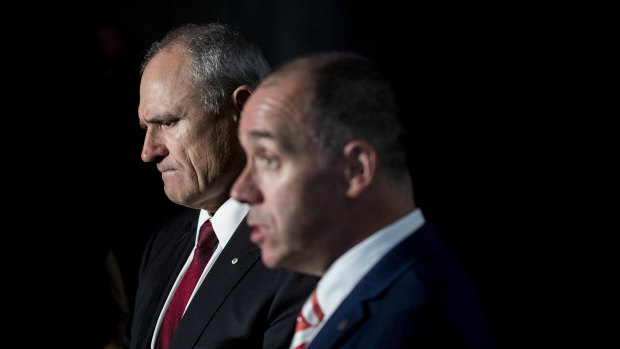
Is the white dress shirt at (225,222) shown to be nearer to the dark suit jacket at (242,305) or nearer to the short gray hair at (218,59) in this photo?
the dark suit jacket at (242,305)

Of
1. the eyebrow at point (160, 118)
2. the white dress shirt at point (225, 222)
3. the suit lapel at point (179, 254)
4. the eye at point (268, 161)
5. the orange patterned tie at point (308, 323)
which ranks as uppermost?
the eye at point (268, 161)

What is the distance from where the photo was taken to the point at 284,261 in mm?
1058

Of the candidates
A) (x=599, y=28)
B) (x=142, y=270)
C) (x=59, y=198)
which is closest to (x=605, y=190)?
(x=599, y=28)

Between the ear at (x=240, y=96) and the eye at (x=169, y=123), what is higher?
the ear at (x=240, y=96)

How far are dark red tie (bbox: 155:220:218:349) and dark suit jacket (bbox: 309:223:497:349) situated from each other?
0.73 meters

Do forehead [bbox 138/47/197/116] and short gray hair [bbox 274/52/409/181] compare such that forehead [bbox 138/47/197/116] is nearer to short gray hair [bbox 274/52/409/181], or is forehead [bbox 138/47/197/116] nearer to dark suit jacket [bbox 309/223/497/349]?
short gray hair [bbox 274/52/409/181]

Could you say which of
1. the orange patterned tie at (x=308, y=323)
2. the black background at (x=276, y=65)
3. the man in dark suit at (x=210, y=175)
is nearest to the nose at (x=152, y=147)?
the man in dark suit at (x=210, y=175)

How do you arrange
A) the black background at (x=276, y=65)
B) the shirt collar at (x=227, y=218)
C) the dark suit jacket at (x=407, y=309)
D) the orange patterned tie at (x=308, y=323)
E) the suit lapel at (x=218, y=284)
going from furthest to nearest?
the black background at (x=276, y=65)
the shirt collar at (x=227, y=218)
the suit lapel at (x=218, y=284)
the orange patterned tie at (x=308, y=323)
the dark suit jacket at (x=407, y=309)

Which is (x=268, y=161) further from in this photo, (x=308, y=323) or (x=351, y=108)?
(x=308, y=323)

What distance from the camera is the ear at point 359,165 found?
3.33 feet

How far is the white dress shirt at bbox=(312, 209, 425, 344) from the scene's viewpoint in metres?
1.05

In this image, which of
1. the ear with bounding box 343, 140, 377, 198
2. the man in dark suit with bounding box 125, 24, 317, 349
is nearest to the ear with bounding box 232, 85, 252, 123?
the man in dark suit with bounding box 125, 24, 317, 349

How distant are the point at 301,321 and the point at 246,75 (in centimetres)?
76

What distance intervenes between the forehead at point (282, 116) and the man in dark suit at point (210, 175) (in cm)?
53
